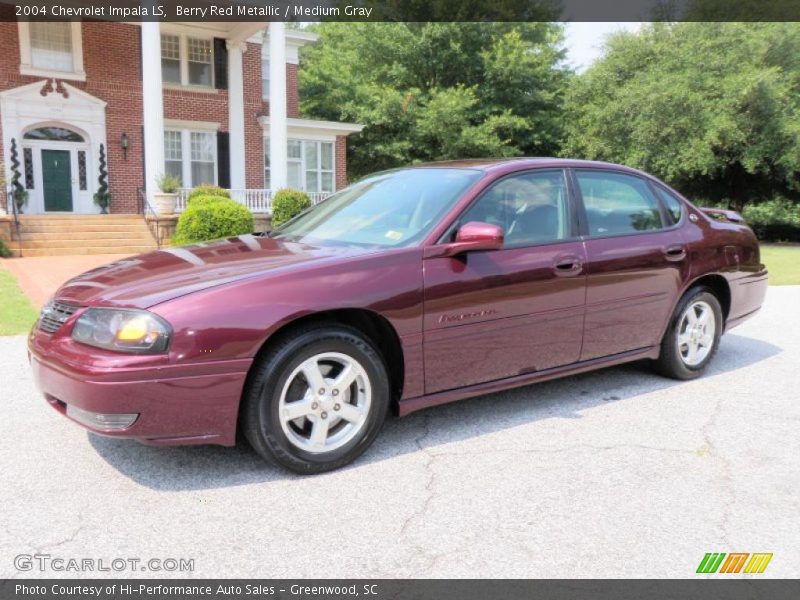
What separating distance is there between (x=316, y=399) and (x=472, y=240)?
121 cm

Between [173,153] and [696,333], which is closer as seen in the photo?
[696,333]

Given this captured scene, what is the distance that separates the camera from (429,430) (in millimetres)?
4156

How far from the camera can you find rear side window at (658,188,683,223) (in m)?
5.14

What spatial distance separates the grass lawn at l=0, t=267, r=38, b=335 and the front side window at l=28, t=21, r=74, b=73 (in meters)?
11.4

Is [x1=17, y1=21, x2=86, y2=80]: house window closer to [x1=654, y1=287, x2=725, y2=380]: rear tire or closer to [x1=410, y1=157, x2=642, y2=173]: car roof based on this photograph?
[x1=410, y1=157, x2=642, y2=173]: car roof

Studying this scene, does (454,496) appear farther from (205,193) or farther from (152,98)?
(152,98)

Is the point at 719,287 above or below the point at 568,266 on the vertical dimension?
below

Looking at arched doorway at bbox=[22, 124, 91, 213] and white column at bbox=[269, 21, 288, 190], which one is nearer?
white column at bbox=[269, 21, 288, 190]

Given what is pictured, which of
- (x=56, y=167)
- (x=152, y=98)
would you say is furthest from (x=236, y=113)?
(x=56, y=167)

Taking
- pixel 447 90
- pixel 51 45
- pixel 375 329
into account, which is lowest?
pixel 375 329

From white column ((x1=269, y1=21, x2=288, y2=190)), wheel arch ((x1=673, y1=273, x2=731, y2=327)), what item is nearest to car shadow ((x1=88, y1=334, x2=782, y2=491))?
wheel arch ((x1=673, y1=273, x2=731, y2=327))

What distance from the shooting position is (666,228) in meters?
5.01
